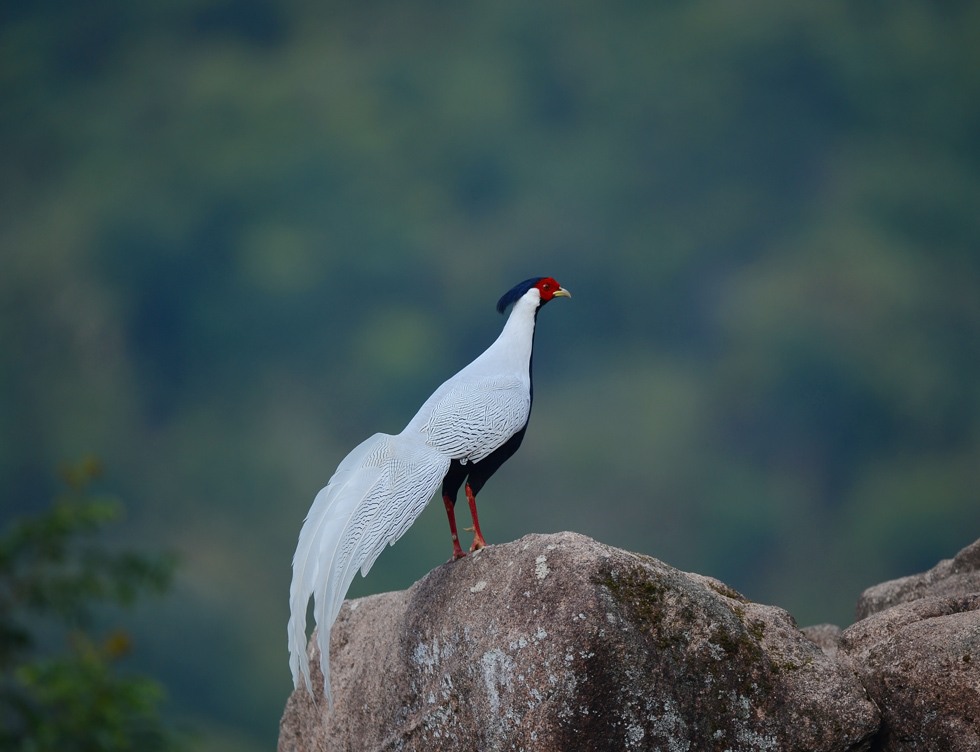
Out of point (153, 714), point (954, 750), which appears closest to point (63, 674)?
point (153, 714)

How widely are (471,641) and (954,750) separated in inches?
95.7

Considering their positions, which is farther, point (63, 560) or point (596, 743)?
point (596, 743)

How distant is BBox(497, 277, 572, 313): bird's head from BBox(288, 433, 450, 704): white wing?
143 cm

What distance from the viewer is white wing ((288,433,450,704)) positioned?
14.4 ft

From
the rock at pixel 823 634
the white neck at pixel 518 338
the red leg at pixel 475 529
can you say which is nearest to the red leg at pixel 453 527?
the red leg at pixel 475 529

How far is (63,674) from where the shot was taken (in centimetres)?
321

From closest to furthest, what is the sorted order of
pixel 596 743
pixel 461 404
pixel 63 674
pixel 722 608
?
pixel 63 674
pixel 596 743
pixel 722 608
pixel 461 404

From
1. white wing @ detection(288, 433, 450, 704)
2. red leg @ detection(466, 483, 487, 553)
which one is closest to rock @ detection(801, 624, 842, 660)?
red leg @ detection(466, 483, 487, 553)

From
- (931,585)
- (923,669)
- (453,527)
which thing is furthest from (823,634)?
(453,527)

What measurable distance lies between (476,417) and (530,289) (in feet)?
4.13

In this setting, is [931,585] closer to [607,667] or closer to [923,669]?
[923,669]

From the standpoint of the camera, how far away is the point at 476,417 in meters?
5.13

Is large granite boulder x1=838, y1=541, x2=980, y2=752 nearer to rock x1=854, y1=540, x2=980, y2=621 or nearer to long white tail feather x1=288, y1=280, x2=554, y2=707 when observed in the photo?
rock x1=854, y1=540, x2=980, y2=621

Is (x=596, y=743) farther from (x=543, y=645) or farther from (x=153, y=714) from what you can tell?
(x=153, y=714)
